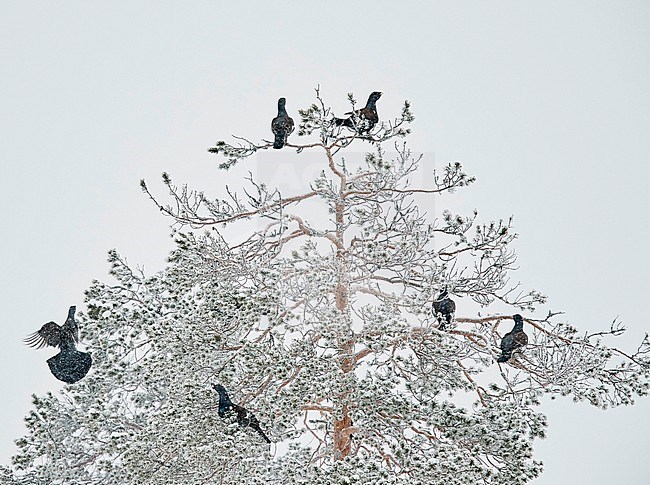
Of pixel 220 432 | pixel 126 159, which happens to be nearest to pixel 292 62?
pixel 126 159

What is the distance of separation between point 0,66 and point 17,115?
1.15 meters

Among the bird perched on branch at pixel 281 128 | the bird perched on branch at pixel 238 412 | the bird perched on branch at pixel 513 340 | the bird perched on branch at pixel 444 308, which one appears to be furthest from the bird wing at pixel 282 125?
the bird perched on branch at pixel 513 340

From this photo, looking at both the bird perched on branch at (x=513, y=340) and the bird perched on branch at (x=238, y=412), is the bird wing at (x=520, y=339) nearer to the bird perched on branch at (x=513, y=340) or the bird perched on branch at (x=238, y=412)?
the bird perched on branch at (x=513, y=340)

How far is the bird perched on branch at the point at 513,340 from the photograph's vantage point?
166 inches

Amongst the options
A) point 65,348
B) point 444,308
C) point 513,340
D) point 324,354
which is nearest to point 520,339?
point 513,340

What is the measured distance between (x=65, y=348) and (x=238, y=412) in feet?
4.30

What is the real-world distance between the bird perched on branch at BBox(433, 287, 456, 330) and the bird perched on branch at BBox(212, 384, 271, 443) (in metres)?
1.12

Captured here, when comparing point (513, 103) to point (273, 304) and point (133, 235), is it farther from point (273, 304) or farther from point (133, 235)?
point (273, 304)

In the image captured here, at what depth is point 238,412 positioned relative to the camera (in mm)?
4008

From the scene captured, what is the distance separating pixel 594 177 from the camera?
12.9 m

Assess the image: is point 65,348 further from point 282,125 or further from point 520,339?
point 520,339

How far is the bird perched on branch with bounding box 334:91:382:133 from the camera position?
453 centimetres

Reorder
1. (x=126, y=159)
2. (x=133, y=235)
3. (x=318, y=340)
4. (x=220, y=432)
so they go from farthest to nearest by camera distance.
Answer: (x=126, y=159) < (x=133, y=235) < (x=318, y=340) < (x=220, y=432)

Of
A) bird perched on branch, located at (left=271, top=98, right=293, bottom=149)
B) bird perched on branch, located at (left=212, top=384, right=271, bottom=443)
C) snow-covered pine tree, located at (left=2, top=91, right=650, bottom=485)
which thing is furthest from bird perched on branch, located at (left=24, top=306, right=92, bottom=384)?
bird perched on branch, located at (left=271, top=98, right=293, bottom=149)
